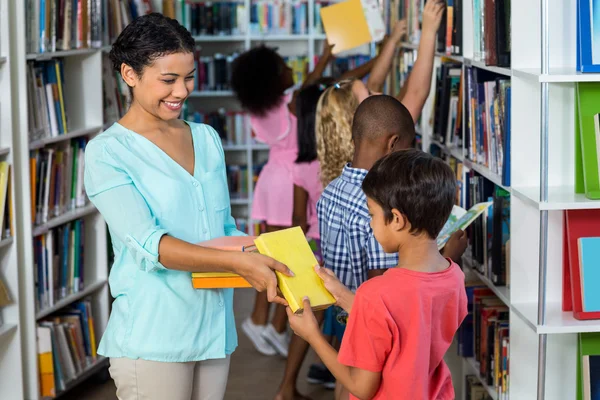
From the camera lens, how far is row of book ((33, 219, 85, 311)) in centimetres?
374

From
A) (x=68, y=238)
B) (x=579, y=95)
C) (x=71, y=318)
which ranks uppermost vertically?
(x=579, y=95)

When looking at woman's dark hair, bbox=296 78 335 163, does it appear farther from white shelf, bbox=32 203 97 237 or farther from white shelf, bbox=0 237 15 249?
white shelf, bbox=0 237 15 249

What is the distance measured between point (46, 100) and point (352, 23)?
62.5 inches

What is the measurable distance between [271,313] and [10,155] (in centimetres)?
238

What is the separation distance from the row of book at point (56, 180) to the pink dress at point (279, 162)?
3.48ft

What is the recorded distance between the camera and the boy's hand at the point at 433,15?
11.1ft

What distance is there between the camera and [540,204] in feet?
7.77

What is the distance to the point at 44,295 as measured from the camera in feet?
12.4

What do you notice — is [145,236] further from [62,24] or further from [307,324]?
[62,24]

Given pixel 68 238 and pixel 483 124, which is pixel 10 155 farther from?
pixel 483 124

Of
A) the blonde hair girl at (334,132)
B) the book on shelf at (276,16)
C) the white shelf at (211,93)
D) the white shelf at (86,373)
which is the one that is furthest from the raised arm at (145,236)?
the book on shelf at (276,16)

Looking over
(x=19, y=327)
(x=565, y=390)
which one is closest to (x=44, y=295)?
(x=19, y=327)

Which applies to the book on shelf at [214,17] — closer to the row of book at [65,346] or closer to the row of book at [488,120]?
the row of book at [65,346]

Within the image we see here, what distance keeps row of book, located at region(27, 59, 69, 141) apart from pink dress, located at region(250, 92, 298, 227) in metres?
1.19
